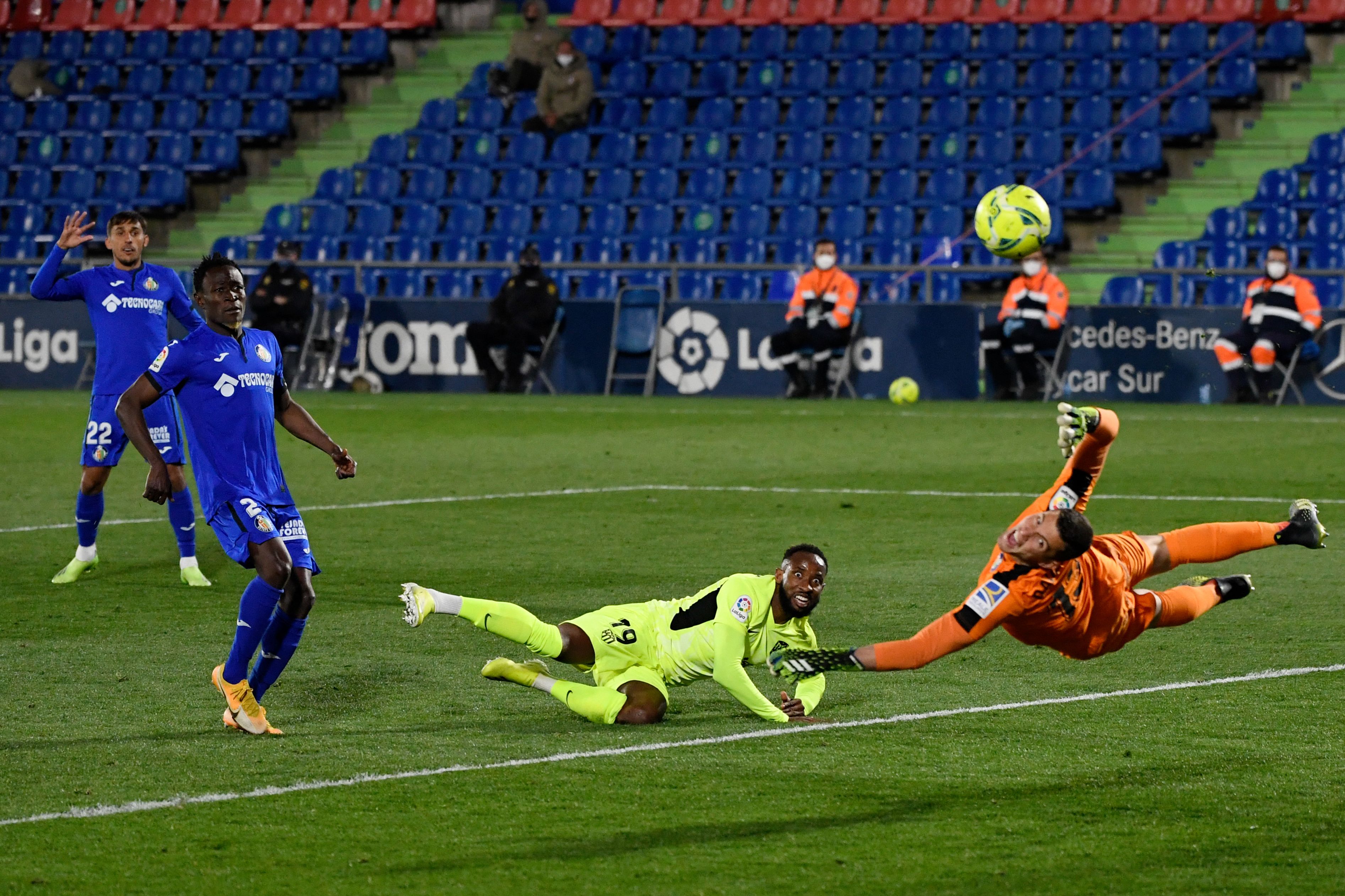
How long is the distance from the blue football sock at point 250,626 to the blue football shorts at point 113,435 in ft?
12.4

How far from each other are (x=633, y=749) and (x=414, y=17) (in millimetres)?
28418

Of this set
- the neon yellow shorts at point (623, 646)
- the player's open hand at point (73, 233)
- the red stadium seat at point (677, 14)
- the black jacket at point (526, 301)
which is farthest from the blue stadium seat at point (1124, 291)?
the neon yellow shorts at point (623, 646)

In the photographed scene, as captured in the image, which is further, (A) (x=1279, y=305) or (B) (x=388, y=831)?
(A) (x=1279, y=305)

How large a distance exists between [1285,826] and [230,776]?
10.7 feet

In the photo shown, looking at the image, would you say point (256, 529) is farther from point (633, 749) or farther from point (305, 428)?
point (633, 749)

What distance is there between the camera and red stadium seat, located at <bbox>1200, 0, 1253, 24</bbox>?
93.2ft

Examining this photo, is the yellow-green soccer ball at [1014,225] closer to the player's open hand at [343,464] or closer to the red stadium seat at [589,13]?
the player's open hand at [343,464]

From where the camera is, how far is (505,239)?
2914 centimetres

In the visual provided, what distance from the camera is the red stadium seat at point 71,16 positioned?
117 feet

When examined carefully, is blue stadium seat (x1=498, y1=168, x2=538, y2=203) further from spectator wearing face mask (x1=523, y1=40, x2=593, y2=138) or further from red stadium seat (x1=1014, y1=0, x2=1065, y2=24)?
red stadium seat (x1=1014, y1=0, x2=1065, y2=24)

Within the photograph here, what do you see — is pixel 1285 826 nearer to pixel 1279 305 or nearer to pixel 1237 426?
pixel 1237 426

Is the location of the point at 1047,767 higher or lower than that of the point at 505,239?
lower

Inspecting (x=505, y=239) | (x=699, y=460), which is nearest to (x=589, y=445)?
(x=699, y=460)

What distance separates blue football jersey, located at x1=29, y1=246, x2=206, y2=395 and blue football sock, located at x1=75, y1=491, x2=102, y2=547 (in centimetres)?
62
